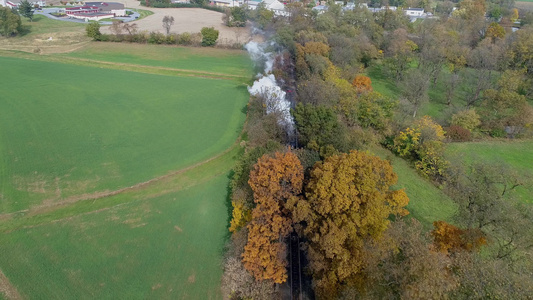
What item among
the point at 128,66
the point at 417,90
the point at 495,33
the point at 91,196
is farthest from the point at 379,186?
the point at 495,33

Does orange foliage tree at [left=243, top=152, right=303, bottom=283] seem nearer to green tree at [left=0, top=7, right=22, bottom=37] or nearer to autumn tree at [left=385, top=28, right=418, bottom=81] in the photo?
autumn tree at [left=385, top=28, right=418, bottom=81]

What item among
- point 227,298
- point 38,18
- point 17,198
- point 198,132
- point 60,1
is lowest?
point 227,298

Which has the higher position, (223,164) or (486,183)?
(486,183)

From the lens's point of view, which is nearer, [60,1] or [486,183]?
[486,183]

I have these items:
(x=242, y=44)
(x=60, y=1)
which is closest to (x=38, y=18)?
(x=60, y=1)

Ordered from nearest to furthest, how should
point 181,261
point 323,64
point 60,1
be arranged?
point 181,261 → point 323,64 → point 60,1

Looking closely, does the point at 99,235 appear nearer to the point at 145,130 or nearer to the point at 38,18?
the point at 145,130

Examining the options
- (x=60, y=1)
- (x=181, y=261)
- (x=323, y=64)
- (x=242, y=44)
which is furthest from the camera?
(x=60, y=1)

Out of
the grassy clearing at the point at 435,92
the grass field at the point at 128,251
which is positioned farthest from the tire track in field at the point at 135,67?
the grass field at the point at 128,251
